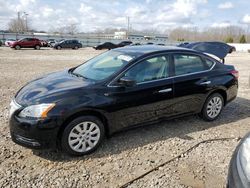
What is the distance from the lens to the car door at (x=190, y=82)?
462 centimetres

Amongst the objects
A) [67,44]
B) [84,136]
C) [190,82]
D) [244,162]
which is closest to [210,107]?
[190,82]

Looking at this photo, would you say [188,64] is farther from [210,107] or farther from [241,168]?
[241,168]

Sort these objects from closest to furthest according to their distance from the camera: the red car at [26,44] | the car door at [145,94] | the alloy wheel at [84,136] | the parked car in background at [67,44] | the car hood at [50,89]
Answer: the car hood at [50,89]
the alloy wheel at [84,136]
the car door at [145,94]
the red car at [26,44]
the parked car in background at [67,44]

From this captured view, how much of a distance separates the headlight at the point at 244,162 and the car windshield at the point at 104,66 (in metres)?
2.24

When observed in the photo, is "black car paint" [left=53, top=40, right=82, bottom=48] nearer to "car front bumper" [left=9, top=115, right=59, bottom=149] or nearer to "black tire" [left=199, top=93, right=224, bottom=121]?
"black tire" [left=199, top=93, right=224, bottom=121]

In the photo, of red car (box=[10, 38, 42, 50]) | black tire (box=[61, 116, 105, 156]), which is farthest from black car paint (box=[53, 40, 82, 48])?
black tire (box=[61, 116, 105, 156])

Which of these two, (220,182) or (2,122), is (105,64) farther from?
(220,182)

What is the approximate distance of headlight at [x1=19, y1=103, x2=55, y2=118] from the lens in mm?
3393

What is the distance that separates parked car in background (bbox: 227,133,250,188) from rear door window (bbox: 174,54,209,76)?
233 cm

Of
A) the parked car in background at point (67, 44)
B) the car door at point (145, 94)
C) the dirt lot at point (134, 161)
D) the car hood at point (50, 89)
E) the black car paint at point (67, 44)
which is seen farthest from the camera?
the black car paint at point (67, 44)

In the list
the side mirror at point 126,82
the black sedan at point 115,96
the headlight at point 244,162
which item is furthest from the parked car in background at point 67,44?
the headlight at point 244,162

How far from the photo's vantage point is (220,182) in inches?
130

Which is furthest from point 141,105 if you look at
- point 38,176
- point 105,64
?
point 38,176

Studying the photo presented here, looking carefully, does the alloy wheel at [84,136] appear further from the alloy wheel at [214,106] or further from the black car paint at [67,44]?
the black car paint at [67,44]
